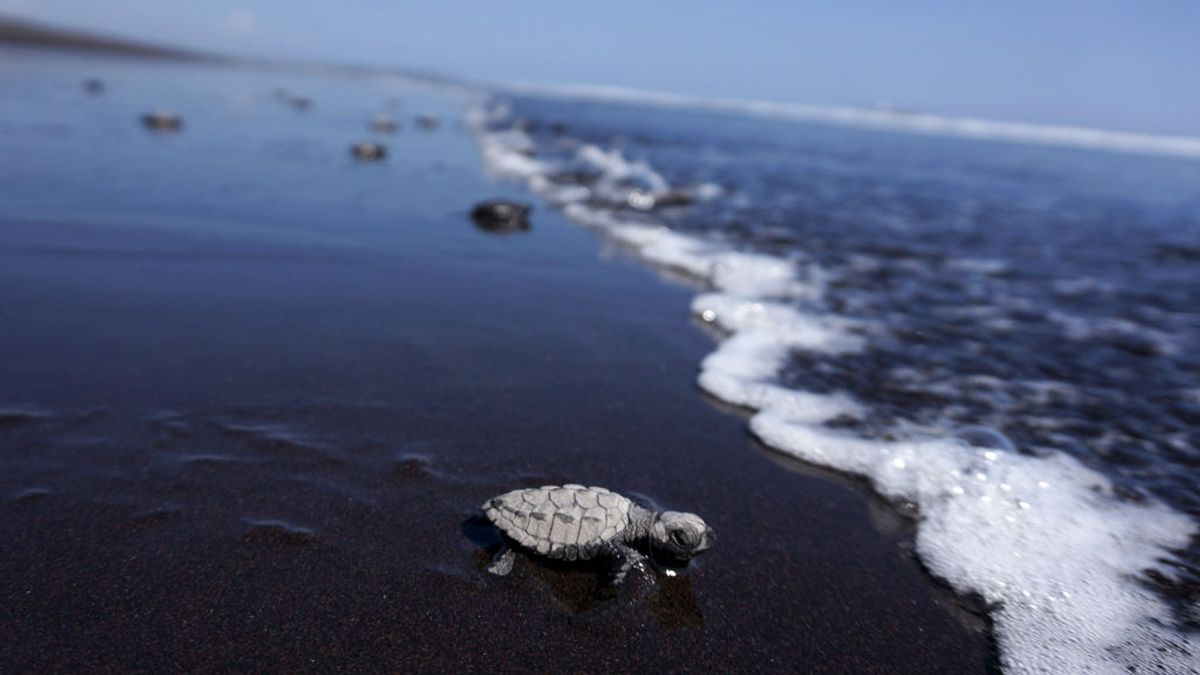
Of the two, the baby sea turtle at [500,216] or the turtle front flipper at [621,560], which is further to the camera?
the baby sea turtle at [500,216]

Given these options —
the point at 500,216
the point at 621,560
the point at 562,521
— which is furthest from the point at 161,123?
the point at 621,560

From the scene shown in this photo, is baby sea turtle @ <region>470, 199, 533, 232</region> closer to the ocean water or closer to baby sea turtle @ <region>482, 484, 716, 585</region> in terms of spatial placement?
the ocean water

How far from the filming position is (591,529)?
284cm

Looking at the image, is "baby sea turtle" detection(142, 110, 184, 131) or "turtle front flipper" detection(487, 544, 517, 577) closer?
"turtle front flipper" detection(487, 544, 517, 577)

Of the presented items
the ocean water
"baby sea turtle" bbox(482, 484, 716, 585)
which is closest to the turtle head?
"baby sea turtle" bbox(482, 484, 716, 585)

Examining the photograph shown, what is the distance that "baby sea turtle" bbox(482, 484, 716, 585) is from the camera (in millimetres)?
2842

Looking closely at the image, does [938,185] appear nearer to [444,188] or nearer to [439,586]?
[444,188]

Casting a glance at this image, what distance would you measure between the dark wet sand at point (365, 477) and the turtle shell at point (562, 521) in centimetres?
20

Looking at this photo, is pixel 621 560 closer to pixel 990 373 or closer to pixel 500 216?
pixel 990 373

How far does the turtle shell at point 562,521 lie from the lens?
284cm

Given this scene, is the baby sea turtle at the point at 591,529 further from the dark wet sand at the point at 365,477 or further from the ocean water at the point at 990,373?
the ocean water at the point at 990,373

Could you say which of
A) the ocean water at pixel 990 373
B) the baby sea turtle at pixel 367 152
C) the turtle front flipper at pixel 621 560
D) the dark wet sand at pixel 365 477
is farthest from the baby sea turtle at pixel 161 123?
the turtle front flipper at pixel 621 560

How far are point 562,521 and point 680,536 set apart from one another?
0.52 m

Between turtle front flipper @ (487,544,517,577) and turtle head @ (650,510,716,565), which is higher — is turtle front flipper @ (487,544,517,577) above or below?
below
